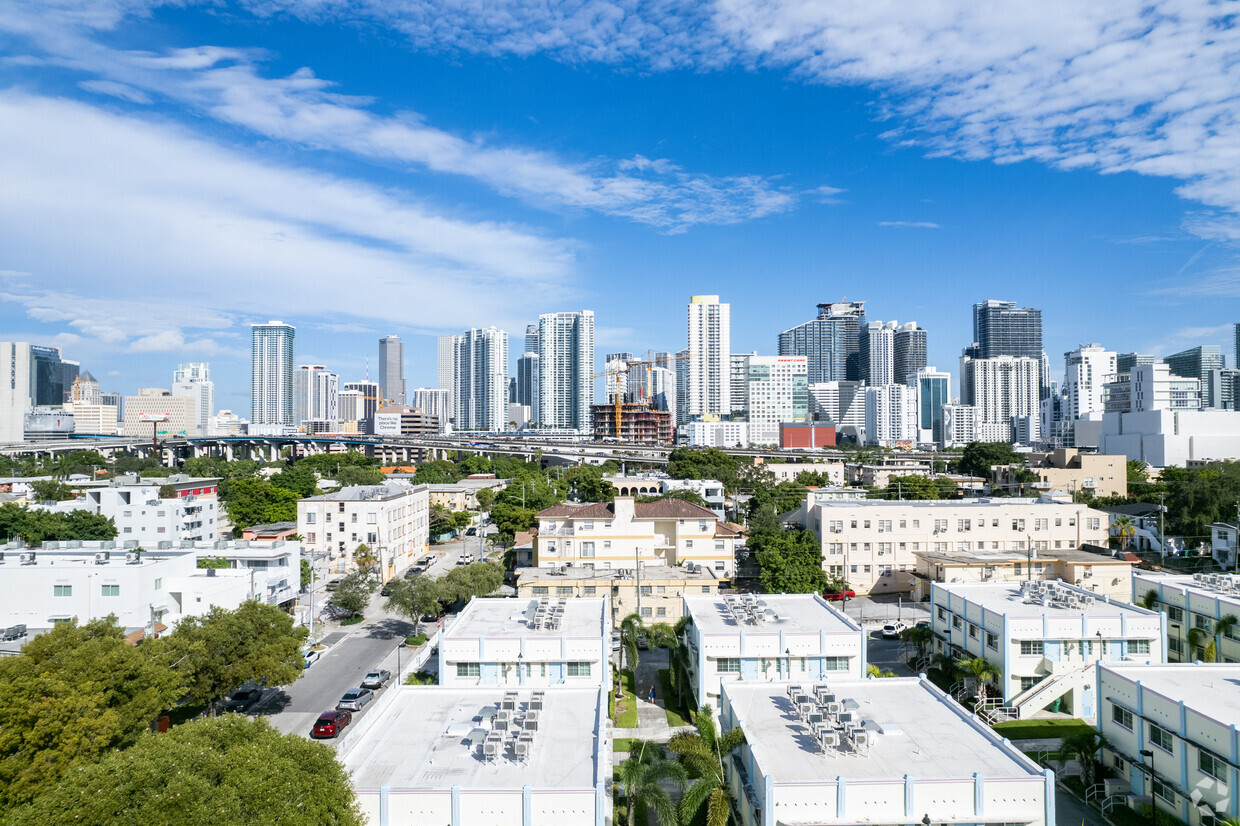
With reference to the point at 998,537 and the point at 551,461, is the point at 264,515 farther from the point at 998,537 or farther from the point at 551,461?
the point at 551,461

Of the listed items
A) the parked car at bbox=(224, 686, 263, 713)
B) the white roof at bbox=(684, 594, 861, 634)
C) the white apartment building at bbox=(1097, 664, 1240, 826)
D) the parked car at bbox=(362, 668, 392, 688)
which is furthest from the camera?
the parked car at bbox=(362, 668, 392, 688)

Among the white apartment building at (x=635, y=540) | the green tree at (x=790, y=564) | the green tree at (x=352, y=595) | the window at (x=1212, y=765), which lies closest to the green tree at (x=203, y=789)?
the window at (x=1212, y=765)

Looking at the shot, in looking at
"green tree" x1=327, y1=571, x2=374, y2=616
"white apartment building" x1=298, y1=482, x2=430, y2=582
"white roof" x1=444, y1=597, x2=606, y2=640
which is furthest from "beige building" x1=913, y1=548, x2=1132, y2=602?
"white apartment building" x1=298, y1=482, x2=430, y2=582

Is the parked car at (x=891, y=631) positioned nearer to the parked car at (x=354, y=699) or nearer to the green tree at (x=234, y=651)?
the parked car at (x=354, y=699)

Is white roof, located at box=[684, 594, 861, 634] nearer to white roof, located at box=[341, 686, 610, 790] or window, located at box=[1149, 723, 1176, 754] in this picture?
white roof, located at box=[341, 686, 610, 790]

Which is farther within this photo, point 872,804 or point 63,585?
point 63,585

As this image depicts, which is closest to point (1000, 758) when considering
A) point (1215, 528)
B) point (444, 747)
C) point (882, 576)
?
point (444, 747)

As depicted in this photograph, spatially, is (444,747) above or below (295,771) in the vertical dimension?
below

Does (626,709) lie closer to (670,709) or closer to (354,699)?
(670,709)
